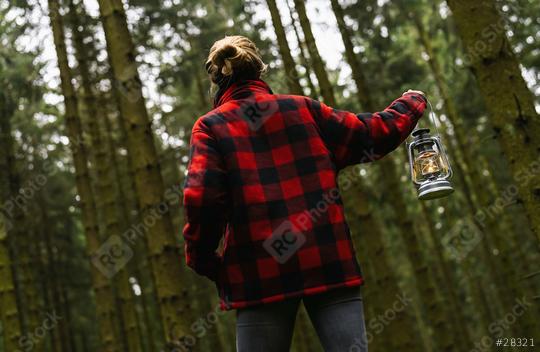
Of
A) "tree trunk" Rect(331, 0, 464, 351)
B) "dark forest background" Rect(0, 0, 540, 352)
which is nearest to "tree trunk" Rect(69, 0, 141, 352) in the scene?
"dark forest background" Rect(0, 0, 540, 352)

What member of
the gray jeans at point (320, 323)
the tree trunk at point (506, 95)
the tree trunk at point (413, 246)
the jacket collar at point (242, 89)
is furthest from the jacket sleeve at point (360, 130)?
the tree trunk at point (413, 246)

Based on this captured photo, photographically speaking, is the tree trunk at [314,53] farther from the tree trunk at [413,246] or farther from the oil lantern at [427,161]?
the oil lantern at [427,161]

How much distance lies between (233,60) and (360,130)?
68cm

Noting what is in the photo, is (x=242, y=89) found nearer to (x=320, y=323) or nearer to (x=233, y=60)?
(x=233, y=60)

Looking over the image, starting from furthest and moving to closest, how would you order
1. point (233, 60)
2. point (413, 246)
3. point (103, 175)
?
point (103, 175) → point (413, 246) → point (233, 60)

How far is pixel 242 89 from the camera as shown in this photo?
2836 mm

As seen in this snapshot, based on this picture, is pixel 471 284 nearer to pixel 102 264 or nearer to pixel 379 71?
pixel 379 71

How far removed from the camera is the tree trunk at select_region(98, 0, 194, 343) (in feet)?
17.7

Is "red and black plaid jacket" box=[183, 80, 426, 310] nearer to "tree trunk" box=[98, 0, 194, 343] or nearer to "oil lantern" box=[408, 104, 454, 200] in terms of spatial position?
"oil lantern" box=[408, 104, 454, 200]

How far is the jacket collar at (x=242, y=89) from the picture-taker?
282cm

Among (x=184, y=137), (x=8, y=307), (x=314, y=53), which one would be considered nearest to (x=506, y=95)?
(x=314, y=53)

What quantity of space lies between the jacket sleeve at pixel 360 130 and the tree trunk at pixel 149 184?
2.95 metres

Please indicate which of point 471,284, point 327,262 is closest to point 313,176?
point 327,262

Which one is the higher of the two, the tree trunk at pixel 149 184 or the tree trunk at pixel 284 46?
the tree trunk at pixel 284 46
